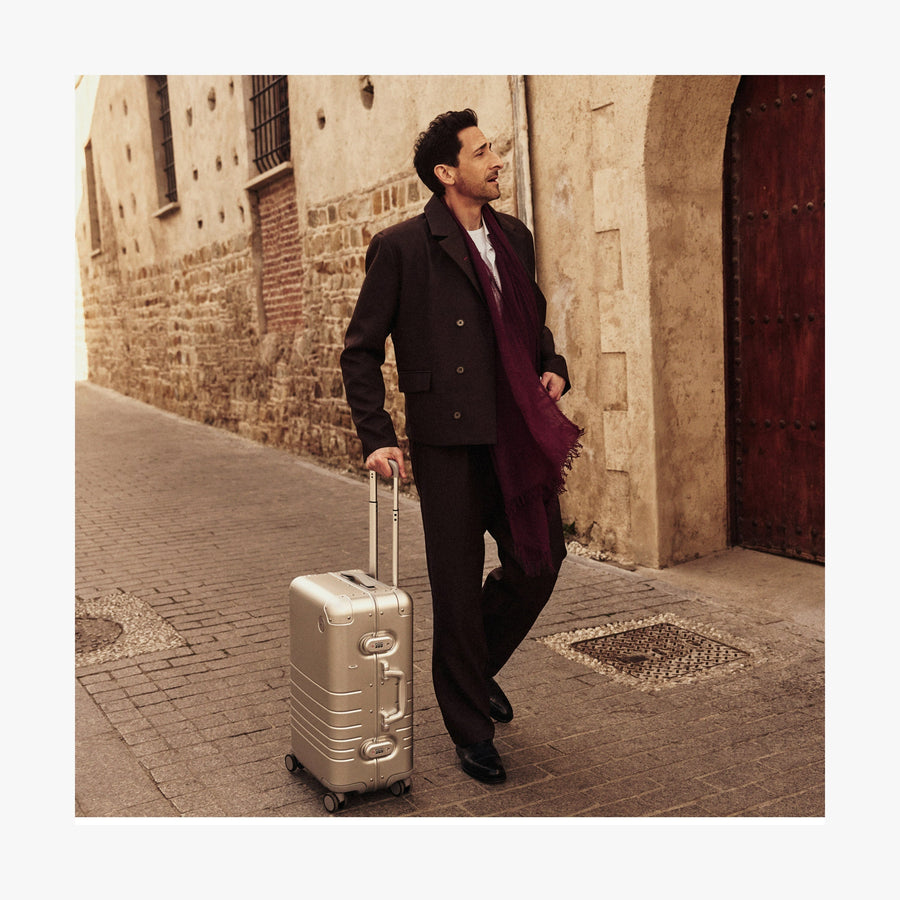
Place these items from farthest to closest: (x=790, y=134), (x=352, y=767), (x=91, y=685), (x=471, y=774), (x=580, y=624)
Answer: (x=790, y=134) → (x=580, y=624) → (x=91, y=685) → (x=471, y=774) → (x=352, y=767)

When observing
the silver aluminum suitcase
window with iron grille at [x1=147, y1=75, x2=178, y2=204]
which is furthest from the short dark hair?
window with iron grille at [x1=147, y1=75, x2=178, y2=204]

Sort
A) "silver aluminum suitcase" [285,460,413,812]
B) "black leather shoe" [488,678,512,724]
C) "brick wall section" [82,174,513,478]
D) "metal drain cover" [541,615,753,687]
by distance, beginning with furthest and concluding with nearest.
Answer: "brick wall section" [82,174,513,478] < "metal drain cover" [541,615,753,687] < "black leather shoe" [488,678,512,724] < "silver aluminum suitcase" [285,460,413,812]

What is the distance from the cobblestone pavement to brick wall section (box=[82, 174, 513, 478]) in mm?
2721

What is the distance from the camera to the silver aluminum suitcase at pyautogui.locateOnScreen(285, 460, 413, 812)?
2.89 metres

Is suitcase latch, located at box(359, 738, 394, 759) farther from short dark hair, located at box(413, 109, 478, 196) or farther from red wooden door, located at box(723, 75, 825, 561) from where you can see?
red wooden door, located at box(723, 75, 825, 561)

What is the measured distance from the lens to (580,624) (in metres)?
4.78

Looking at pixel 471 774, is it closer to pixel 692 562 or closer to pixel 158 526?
pixel 692 562

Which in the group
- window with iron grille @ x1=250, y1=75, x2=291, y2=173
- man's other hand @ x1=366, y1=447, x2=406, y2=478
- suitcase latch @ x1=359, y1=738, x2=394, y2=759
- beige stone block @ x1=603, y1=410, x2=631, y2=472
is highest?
window with iron grille @ x1=250, y1=75, x2=291, y2=173

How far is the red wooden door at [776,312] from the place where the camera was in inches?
211

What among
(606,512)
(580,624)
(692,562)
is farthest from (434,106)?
(580,624)

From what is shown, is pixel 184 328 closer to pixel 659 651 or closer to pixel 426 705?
pixel 659 651

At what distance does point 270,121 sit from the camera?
10.9 metres

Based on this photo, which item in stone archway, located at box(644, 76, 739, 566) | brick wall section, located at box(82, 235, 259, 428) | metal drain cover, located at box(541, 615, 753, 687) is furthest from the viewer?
brick wall section, located at box(82, 235, 259, 428)

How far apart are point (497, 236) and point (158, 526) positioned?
15.3ft
